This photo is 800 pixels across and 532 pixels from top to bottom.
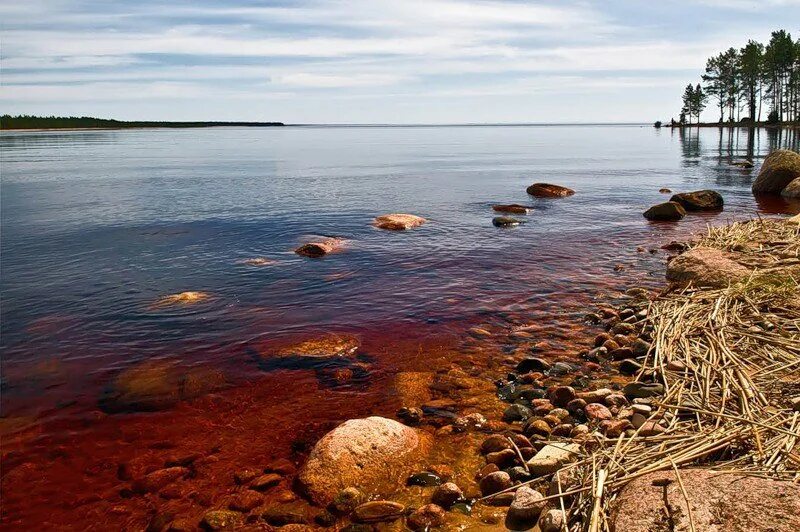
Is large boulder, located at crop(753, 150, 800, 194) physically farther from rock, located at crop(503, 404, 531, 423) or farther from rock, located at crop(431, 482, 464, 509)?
rock, located at crop(431, 482, 464, 509)

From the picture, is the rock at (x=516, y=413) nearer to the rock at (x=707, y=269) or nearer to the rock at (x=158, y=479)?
the rock at (x=158, y=479)

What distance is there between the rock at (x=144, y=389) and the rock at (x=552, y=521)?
5794 millimetres

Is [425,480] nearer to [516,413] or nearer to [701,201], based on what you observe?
[516,413]

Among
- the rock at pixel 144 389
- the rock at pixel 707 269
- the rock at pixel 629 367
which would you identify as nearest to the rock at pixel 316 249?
the rock at pixel 144 389

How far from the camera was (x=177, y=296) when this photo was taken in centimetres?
1333

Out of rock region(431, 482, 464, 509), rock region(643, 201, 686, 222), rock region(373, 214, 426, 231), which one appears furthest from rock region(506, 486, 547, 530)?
rock region(643, 201, 686, 222)

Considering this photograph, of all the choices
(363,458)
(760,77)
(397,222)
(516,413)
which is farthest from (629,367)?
(760,77)

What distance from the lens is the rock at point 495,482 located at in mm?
5711

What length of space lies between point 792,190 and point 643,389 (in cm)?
2766

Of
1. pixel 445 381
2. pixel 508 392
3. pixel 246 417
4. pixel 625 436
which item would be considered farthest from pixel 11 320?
pixel 625 436

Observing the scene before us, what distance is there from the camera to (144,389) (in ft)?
28.9

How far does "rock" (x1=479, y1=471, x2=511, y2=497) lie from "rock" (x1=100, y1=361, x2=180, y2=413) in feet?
16.3

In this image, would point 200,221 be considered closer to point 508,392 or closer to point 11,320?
point 11,320

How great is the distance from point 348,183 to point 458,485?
36116 millimetres
